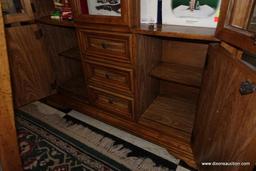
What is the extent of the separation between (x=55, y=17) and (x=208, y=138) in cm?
134

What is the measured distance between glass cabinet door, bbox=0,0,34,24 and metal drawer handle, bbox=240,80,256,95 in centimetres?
151

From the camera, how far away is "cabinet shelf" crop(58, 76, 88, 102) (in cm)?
166

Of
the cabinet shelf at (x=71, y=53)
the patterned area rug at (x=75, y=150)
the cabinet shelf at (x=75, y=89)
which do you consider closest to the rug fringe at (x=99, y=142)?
the patterned area rug at (x=75, y=150)

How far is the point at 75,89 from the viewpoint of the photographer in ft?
5.70

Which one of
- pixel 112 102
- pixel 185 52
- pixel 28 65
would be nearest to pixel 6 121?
pixel 112 102

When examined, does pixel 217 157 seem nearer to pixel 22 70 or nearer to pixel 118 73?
pixel 118 73

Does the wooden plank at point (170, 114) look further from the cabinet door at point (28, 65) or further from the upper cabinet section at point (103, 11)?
the cabinet door at point (28, 65)

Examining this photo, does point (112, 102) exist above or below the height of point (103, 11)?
below

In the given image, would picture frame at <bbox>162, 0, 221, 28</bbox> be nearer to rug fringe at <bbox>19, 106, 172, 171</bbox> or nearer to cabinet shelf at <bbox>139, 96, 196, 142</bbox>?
cabinet shelf at <bbox>139, 96, 196, 142</bbox>

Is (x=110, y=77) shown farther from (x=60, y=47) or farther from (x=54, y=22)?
(x=60, y=47)

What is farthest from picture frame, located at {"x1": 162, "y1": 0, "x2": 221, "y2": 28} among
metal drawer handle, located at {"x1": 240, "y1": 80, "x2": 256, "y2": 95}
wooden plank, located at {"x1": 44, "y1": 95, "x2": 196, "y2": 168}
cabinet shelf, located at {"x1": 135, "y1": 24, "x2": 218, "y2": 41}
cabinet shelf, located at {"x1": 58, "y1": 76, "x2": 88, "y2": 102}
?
cabinet shelf, located at {"x1": 58, "y1": 76, "x2": 88, "y2": 102}

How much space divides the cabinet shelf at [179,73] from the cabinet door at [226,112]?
19 cm

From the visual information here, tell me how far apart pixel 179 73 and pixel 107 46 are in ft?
1.69

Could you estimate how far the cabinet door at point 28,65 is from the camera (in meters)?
1.41
